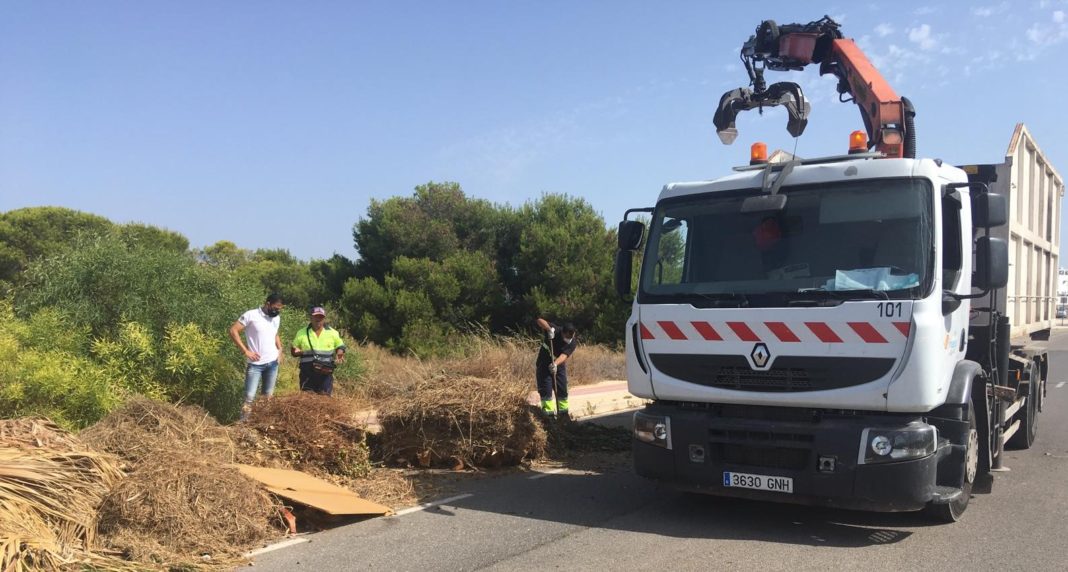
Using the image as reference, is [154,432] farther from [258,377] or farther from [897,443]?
[897,443]

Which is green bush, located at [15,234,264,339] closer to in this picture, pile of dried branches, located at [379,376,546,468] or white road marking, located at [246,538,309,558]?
pile of dried branches, located at [379,376,546,468]

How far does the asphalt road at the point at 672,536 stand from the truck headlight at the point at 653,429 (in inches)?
24.7

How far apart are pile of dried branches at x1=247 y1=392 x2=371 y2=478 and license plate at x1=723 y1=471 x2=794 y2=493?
3524 mm

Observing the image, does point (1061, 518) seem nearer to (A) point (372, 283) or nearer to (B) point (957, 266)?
(B) point (957, 266)

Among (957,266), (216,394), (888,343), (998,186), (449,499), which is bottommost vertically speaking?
(449,499)

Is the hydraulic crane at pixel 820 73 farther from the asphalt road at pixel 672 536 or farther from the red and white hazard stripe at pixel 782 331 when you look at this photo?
the asphalt road at pixel 672 536

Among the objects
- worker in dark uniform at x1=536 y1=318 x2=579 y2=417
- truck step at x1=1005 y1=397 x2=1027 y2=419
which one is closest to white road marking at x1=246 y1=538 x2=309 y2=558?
worker in dark uniform at x1=536 y1=318 x2=579 y2=417

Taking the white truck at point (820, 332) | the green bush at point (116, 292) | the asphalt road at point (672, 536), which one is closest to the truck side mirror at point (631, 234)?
the white truck at point (820, 332)

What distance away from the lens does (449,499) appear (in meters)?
6.99

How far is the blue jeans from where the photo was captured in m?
8.78

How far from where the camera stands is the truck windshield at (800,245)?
5.48m

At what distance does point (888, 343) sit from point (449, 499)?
12.7 ft

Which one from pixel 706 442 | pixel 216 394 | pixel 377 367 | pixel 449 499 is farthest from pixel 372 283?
pixel 706 442

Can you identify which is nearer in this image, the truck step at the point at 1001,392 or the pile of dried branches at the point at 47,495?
the pile of dried branches at the point at 47,495
